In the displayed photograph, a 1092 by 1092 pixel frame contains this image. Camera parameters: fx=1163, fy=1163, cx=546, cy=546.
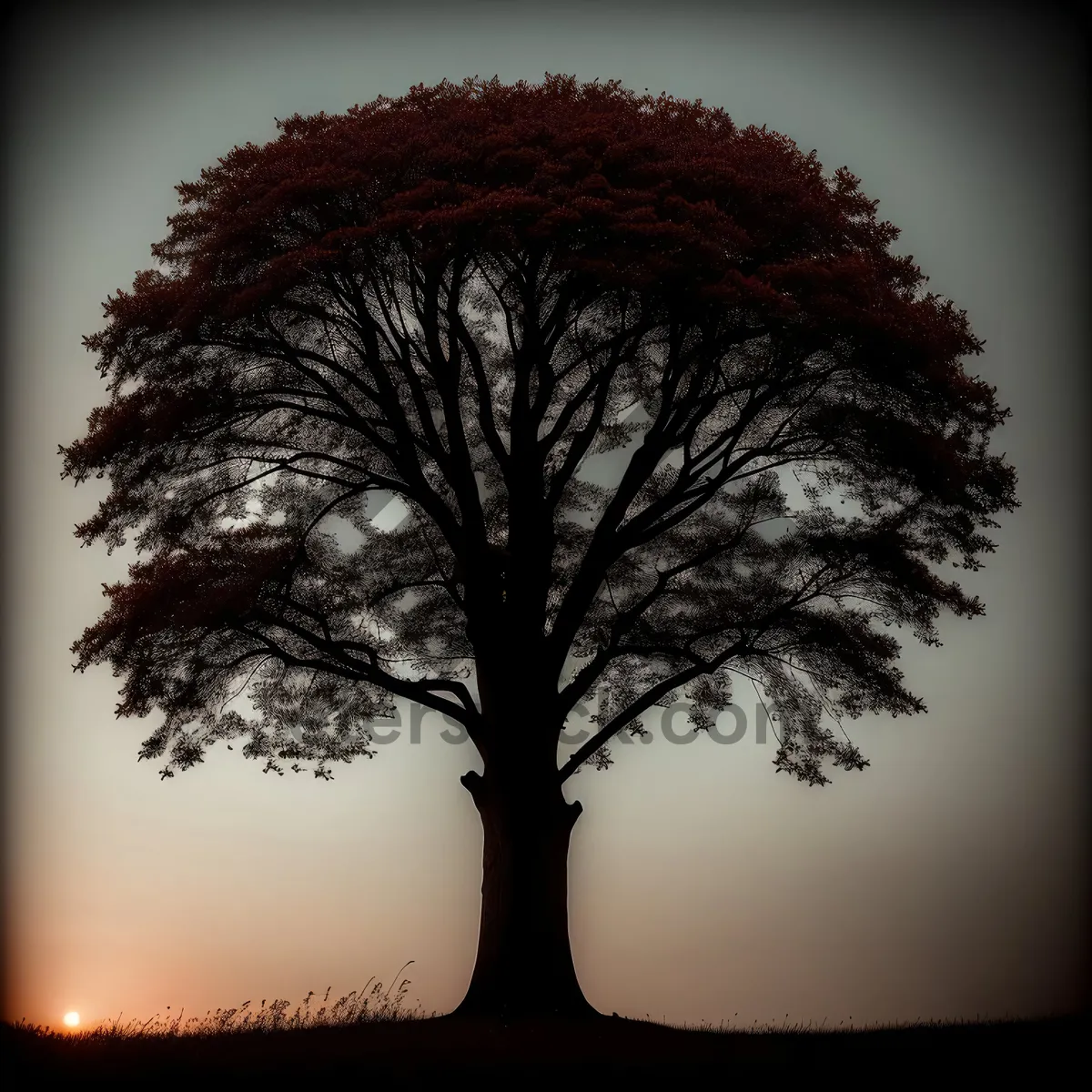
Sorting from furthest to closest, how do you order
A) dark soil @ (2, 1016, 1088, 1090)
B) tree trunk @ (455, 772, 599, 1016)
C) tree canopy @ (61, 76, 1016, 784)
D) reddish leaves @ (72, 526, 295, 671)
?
reddish leaves @ (72, 526, 295, 671), tree trunk @ (455, 772, 599, 1016), tree canopy @ (61, 76, 1016, 784), dark soil @ (2, 1016, 1088, 1090)

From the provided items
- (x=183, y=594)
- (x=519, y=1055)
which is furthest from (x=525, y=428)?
(x=519, y=1055)

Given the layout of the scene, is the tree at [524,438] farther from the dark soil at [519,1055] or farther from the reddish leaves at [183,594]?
the dark soil at [519,1055]

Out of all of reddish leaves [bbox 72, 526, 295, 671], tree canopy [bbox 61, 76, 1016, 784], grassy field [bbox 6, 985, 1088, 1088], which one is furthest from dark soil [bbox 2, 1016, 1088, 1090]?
reddish leaves [bbox 72, 526, 295, 671]

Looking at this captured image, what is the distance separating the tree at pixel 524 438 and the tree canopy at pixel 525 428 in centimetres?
4

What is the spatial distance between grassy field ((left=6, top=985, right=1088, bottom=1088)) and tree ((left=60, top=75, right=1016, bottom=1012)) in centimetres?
104

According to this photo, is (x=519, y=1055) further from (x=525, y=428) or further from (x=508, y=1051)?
(x=525, y=428)

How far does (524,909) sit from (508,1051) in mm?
1853

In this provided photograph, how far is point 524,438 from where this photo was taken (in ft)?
38.5

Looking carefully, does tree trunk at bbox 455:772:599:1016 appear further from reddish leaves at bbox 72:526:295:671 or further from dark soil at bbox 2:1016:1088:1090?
reddish leaves at bbox 72:526:295:671

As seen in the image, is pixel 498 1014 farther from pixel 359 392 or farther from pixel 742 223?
pixel 742 223

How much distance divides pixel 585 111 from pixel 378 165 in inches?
82.1

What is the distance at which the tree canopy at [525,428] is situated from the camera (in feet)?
33.8

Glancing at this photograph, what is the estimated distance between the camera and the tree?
33.9 ft

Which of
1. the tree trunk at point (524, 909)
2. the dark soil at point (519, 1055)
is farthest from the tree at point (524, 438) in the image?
the dark soil at point (519, 1055)
